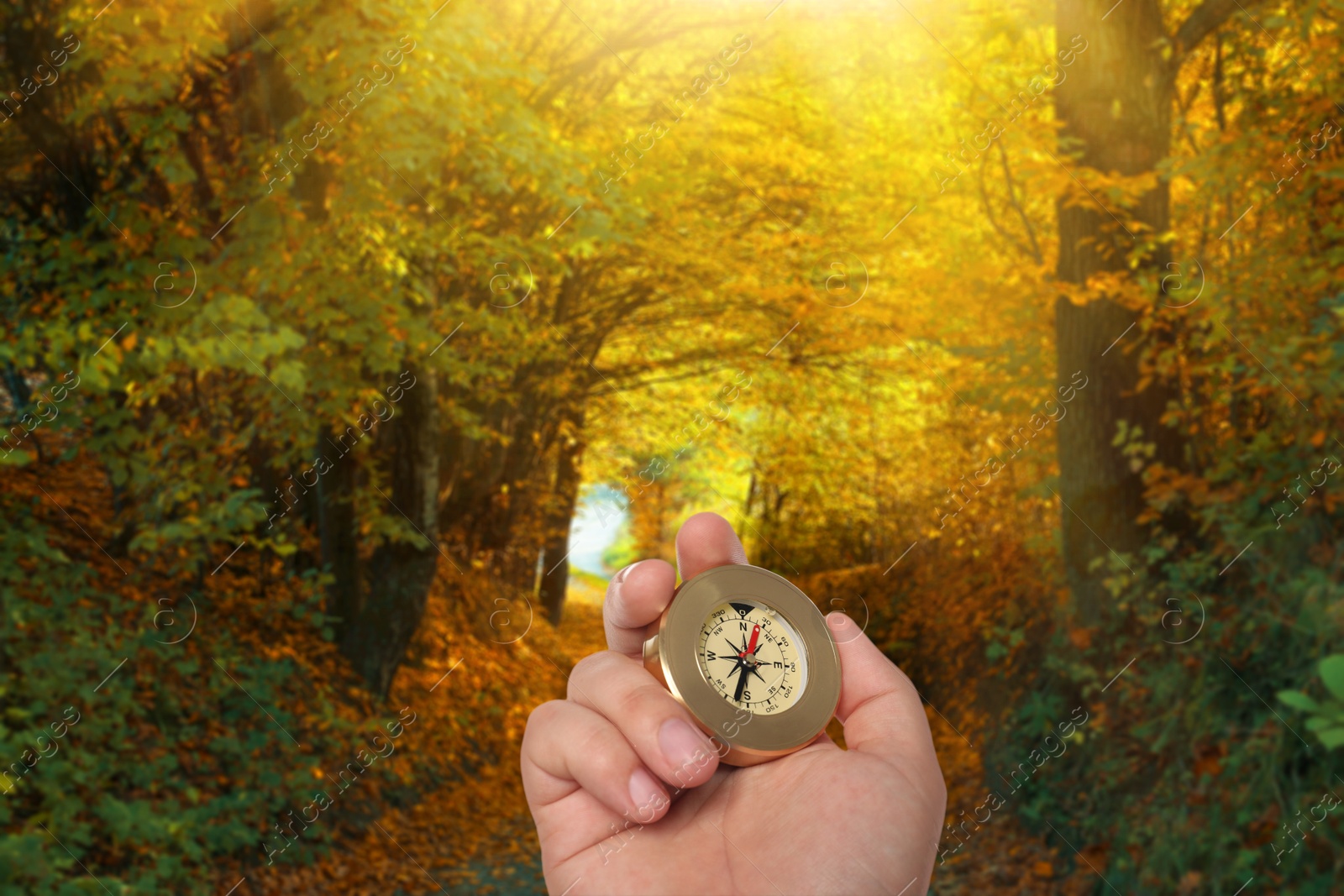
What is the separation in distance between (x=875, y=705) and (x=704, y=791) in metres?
0.34

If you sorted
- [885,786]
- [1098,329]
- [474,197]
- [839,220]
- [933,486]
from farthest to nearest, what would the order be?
[933,486] → [839,220] → [474,197] → [1098,329] → [885,786]

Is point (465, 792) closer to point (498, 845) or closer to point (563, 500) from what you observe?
point (498, 845)

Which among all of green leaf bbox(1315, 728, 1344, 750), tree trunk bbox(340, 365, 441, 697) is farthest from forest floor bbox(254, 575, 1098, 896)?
green leaf bbox(1315, 728, 1344, 750)

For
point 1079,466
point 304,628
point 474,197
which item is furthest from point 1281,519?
point 304,628

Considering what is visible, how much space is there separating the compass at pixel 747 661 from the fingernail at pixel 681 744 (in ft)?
0.20

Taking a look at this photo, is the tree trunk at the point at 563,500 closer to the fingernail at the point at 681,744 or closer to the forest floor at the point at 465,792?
the forest floor at the point at 465,792

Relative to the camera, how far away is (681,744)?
4.93 feet

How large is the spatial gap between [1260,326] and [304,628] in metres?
8.07

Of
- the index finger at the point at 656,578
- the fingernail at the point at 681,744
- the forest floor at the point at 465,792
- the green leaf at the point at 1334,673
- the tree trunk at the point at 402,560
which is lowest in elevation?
the forest floor at the point at 465,792

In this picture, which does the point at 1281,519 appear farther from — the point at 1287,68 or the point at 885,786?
the point at 885,786

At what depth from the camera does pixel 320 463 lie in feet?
28.7

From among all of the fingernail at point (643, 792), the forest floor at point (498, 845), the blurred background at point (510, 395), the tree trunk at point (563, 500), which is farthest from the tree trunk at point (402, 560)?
the fingernail at point (643, 792)

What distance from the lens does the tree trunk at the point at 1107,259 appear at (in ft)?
22.9

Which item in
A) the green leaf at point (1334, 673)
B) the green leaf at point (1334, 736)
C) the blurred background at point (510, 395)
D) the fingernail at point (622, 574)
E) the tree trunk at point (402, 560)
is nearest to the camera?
the fingernail at point (622, 574)
